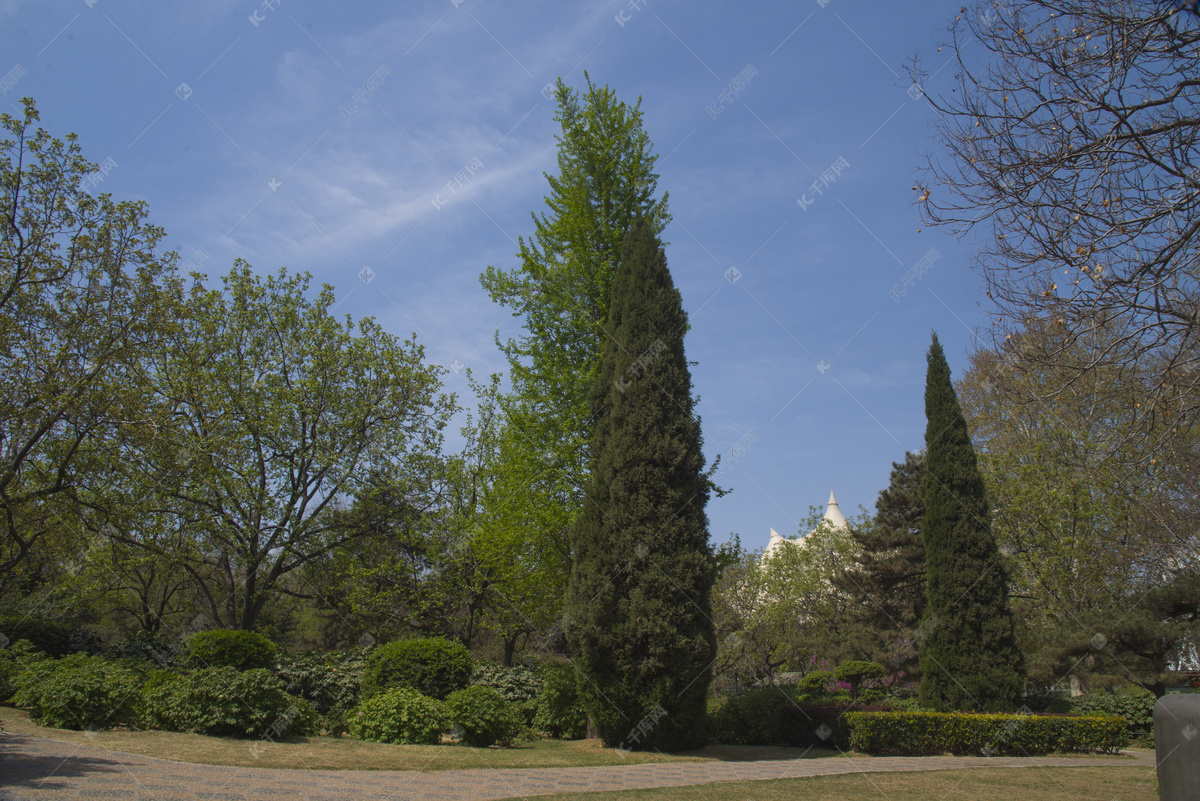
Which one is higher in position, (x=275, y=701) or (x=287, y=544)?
(x=287, y=544)

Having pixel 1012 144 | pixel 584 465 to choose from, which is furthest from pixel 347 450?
pixel 1012 144

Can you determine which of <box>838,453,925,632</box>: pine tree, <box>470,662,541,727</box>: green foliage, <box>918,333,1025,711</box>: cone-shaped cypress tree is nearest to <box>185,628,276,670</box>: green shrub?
<box>470,662,541,727</box>: green foliage

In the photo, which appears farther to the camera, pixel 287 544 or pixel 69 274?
pixel 287 544

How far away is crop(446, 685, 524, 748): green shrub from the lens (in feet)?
36.4

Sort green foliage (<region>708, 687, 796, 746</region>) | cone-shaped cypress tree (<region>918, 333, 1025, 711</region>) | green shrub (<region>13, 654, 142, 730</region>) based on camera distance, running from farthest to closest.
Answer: cone-shaped cypress tree (<region>918, 333, 1025, 711</region>)
green foliage (<region>708, 687, 796, 746</region>)
green shrub (<region>13, 654, 142, 730</region>)

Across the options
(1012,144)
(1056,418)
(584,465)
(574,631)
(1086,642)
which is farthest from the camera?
(1056,418)

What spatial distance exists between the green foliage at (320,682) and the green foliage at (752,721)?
23.4 feet

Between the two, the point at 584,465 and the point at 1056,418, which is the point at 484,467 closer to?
the point at 584,465

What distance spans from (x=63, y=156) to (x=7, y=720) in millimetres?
8990

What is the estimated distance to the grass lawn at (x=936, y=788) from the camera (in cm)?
771

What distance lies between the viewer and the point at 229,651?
11.6 m

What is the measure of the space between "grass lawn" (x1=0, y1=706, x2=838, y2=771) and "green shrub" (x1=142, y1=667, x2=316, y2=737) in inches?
9.2

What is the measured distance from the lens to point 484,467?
78.8 feet

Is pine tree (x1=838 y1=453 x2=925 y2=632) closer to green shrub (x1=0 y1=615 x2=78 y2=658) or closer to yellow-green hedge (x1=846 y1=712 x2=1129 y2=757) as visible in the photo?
yellow-green hedge (x1=846 y1=712 x2=1129 y2=757)
